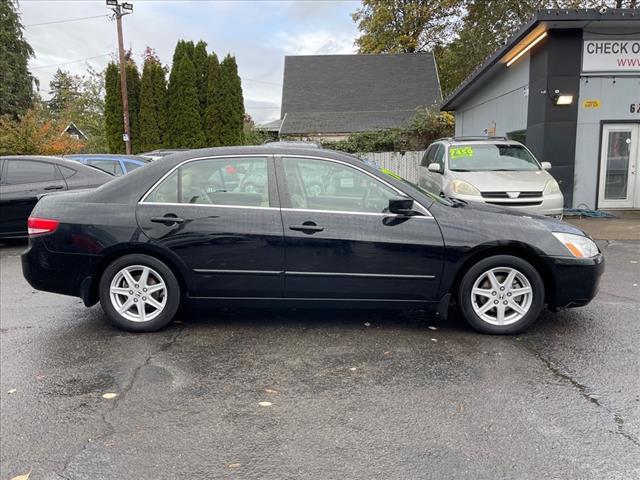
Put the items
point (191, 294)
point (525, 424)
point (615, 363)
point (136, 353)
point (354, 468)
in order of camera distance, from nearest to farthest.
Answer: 1. point (354, 468)
2. point (525, 424)
3. point (615, 363)
4. point (136, 353)
5. point (191, 294)

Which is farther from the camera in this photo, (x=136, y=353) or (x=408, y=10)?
(x=408, y=10)

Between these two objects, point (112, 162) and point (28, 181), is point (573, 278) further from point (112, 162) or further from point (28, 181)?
point (112, 162)

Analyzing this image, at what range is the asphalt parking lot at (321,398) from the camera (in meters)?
2.60

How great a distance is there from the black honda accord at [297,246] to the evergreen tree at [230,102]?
18.6 metres

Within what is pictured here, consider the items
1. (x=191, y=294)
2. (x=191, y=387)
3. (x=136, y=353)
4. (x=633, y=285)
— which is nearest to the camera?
(x=191, y=387)

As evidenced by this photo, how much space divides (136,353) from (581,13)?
1133cm

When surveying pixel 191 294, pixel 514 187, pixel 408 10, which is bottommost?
pixel 191 294

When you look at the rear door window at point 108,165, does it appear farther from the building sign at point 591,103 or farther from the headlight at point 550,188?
the building sign at point 591,103

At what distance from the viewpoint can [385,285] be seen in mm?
4230

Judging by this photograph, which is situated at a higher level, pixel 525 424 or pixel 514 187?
pixel 514 187

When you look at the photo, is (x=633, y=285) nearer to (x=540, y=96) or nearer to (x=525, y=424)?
(x=525, y=424)

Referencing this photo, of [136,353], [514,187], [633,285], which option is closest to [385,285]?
[136,353]

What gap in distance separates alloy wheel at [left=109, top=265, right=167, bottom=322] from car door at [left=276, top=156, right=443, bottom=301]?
1127mm

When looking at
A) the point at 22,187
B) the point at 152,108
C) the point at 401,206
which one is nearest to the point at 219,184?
the point at 401,206
